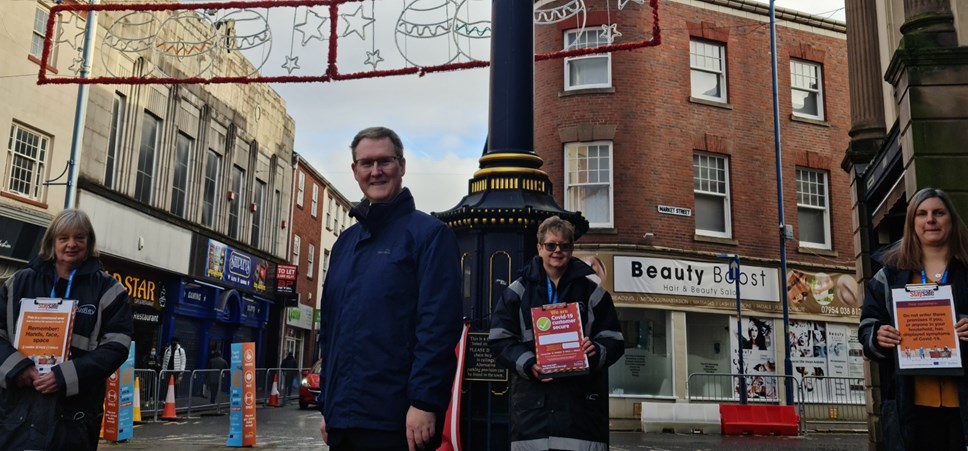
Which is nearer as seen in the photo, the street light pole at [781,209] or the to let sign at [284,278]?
the street light pole at [781,209]

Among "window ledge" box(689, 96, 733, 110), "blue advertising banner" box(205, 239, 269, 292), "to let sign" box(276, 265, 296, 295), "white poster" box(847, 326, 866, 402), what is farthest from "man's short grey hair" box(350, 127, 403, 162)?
"to let sign" box(276, 265, 296, 295)

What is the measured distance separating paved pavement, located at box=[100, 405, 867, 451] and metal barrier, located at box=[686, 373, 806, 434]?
2.59 m

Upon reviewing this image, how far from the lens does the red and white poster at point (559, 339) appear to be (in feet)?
13.8

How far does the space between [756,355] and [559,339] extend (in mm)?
17163

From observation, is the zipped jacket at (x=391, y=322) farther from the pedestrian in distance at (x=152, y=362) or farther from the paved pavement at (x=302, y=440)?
the pedestrian in distance at (x=152, y=362)

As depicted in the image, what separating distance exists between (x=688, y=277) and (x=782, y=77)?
6521 millimetres

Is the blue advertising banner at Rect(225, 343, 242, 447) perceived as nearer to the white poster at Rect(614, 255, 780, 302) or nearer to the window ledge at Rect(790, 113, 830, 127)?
the white poster at Rect(614, 255, 780, 302)

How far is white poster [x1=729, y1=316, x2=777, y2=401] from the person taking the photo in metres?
19.5

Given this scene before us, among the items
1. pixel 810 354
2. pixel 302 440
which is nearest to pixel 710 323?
pixel 810 354

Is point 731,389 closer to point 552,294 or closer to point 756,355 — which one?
point 756,355

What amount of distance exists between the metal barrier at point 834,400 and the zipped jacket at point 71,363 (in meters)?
18.4

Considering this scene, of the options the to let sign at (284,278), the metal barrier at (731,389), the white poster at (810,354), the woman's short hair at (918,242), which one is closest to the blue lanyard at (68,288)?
the woman's short hair at (918,242)

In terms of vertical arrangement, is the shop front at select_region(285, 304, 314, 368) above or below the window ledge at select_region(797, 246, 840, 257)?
below

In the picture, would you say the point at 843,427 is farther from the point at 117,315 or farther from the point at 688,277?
the point at 117,315
